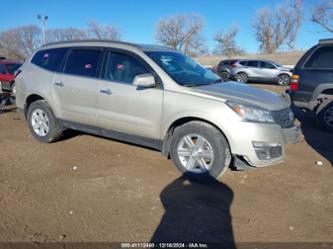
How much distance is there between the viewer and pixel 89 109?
5.09m

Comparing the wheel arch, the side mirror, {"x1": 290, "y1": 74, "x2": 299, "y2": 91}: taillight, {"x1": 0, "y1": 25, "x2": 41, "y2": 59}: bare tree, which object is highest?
the side mirror

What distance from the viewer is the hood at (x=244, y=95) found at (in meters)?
4.11

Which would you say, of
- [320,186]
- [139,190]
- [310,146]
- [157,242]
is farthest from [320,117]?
[157,242]

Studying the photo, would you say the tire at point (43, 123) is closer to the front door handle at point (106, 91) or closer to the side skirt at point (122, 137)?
the side skirt at point (122, 137)

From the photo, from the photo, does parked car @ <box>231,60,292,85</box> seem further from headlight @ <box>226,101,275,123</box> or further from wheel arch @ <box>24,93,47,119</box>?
headlight @ <box>226,101,275,123</box>

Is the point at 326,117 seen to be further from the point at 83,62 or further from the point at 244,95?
the point at 83,62

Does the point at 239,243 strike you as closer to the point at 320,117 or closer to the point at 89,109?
the point at 89,109

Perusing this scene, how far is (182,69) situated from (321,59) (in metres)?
3.79

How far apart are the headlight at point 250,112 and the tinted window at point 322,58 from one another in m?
3.74

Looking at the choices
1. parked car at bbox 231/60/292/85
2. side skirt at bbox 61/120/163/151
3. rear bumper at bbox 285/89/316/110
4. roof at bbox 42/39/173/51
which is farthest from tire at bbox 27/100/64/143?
parked car at bbox 231/60/292/85

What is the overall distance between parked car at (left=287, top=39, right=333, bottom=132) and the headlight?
3.45 m

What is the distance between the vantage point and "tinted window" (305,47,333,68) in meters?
6.83

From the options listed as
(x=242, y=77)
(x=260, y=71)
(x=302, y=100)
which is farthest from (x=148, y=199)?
(x=242, y=77)

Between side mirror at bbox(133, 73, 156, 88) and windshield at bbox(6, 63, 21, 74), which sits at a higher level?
side mirror at bbox(133, 73, 156, 88)
